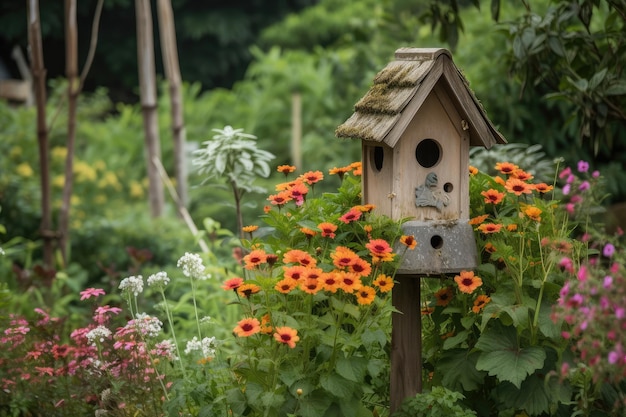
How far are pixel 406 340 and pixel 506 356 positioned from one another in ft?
1.28

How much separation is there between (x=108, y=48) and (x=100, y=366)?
43.8ft

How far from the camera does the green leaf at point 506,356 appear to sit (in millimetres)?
3145

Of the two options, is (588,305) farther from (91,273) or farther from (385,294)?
(91,273)

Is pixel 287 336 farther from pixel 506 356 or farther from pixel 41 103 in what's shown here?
pixel 41 103

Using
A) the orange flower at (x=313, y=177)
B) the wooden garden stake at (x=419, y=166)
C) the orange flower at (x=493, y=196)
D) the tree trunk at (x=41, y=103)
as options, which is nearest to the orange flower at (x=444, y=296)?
the wooden garden stake at (x=419, y=166)

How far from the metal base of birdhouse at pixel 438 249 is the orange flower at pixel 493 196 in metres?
0.12

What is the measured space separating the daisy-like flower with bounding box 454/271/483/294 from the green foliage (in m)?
0.35

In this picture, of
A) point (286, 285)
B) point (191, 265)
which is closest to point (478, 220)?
point (286, 285)

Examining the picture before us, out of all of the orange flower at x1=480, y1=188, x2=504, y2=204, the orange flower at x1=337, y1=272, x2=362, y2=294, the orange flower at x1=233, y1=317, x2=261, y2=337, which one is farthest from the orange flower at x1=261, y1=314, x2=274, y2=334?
the orange flower at x1=480, y1=188, x2=504, y2=204

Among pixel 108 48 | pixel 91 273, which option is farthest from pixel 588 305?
pixel 108 48

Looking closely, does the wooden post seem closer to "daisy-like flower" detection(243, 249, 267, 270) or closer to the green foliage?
the green foliage

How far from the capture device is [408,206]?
3369 millimetres

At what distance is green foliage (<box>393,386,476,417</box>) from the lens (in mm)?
3213

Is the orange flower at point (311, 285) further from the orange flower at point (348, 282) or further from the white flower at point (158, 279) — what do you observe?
the white flower at point (158, 279)
